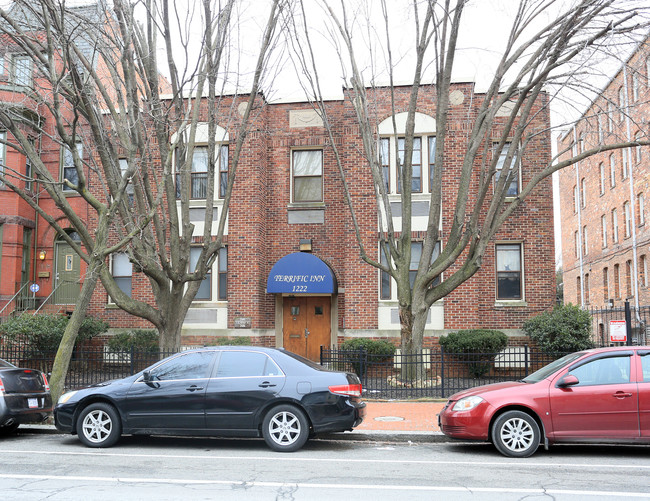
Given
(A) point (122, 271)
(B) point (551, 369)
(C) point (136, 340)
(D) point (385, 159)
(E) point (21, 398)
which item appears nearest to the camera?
(B) point (551, 369)

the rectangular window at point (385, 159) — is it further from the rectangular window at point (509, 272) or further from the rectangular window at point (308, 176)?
the rectangular window at point (509, 272)

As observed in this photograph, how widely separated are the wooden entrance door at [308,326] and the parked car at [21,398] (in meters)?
9.12

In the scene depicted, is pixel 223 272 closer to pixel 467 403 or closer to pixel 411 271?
pixel 411 271

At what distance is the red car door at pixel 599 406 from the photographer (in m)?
7.92

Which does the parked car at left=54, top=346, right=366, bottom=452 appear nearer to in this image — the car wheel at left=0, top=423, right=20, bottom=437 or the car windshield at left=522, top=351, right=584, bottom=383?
the car wheel at left=0, top=423, right=20, bottom=437

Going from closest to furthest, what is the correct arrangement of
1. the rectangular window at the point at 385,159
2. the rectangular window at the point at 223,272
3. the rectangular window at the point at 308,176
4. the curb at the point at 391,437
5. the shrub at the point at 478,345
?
1. the curb at the point at 391,437
2. the shrub at the point at 478,345
3. the rectangular window at the point at 385,159
4. the rectangular window at the point at 223,272
5. the rectangular window at the point at 308,176

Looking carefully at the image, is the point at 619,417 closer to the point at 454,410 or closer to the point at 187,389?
the point at 454,410

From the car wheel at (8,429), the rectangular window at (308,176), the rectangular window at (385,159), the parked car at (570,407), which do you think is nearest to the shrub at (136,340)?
the rectangular window at (308,176)

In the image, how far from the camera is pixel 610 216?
3647cm

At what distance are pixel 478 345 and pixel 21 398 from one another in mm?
10822

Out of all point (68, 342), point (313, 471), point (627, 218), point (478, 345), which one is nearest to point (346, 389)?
point (313, 471)

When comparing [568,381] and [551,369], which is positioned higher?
[551,369]

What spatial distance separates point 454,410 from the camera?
28.0ft

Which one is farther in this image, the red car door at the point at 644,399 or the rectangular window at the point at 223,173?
the rectangular window at the point at 223,173
